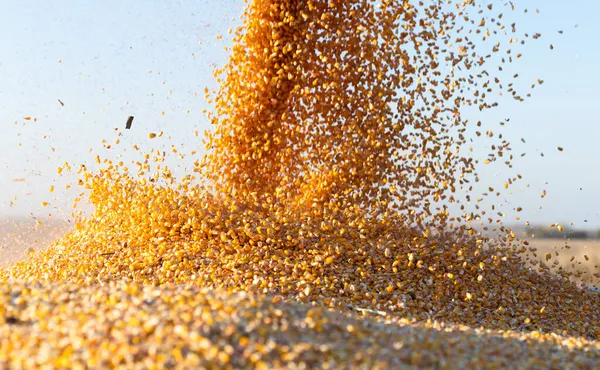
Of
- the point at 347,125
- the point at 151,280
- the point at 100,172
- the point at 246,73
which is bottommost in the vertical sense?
the point at 151,280

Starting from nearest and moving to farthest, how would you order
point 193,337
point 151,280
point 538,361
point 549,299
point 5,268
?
point 193,337 < point 538,361 < point 151,280 < point 549,299 < point 5,268

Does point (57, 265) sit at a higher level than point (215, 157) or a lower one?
lower

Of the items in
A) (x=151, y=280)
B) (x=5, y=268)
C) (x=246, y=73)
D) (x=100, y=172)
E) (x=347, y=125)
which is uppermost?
(x=246, y=73)

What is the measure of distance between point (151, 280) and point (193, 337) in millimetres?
1664

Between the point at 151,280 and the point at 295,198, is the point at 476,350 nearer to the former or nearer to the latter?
the point at 151,280

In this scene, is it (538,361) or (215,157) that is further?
(215,157)

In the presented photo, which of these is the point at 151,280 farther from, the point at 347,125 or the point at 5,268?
the point at 5,268

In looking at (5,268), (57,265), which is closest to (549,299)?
(57,265)

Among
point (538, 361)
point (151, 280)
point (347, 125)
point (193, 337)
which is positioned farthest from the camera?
point (347, 125)

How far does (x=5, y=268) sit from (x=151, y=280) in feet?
6.73

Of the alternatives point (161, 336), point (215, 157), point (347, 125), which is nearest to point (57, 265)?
point (215, 157)

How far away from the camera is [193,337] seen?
5.34ft

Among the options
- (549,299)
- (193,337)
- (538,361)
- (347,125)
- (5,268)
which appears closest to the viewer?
(193,337)

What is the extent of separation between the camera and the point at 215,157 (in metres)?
4.26
